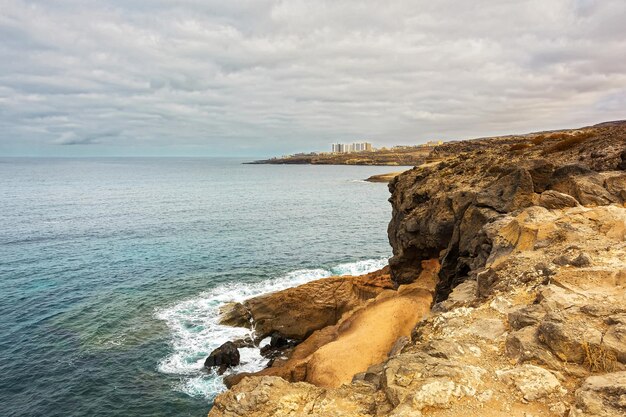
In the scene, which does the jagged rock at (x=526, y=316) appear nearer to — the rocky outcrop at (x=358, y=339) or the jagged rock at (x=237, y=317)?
the rocky outcrop at (x=358, y=339)

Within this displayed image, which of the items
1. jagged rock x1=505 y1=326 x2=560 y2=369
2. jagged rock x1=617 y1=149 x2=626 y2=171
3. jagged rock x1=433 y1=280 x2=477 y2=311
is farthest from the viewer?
jagged rock x1=617 y1=149 x2=626 y2=171

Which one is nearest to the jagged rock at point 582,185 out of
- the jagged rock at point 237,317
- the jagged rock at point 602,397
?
the jagged rock at point 602,397

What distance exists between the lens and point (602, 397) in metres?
7.89

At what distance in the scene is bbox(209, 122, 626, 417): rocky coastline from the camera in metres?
9.14

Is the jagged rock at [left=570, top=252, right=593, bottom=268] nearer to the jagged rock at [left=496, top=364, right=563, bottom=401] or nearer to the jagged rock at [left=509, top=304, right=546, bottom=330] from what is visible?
the jagged rock at [left=509, top=304, right=546, bottom=330]

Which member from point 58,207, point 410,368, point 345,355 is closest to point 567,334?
point 410,368

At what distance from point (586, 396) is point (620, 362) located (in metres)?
1.78

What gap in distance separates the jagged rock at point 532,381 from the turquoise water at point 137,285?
20417 millimetres

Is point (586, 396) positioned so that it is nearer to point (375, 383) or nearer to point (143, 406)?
point (375, 383)

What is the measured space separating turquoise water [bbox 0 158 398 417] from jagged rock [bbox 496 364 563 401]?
2042 centimetres

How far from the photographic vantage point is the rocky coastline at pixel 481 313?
9137 mm

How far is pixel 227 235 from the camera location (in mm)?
66750

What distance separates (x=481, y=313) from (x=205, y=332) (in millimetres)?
27035

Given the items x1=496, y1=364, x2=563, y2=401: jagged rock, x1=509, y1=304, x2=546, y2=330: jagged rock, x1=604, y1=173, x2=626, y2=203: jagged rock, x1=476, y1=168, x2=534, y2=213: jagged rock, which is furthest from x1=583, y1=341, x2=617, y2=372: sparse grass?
x1=604, y1=173, x2=626, y2=203: jagged rock
